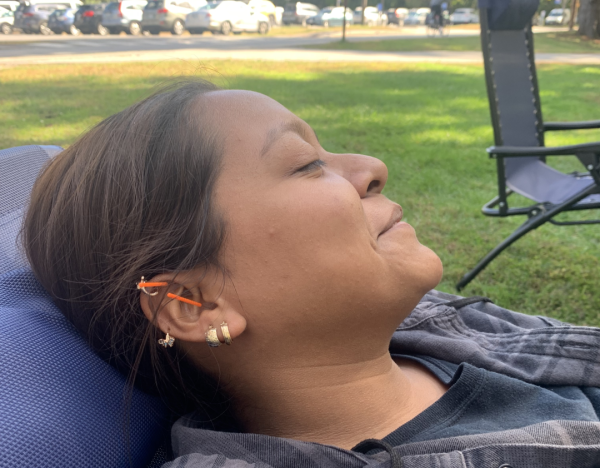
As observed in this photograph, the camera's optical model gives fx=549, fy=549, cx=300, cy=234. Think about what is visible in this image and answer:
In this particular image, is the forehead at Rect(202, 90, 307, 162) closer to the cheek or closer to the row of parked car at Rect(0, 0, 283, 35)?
the cheek

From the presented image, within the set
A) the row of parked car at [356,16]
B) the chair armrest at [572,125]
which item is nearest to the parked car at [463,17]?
the row of parked car at [356,16]

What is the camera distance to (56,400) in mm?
1179

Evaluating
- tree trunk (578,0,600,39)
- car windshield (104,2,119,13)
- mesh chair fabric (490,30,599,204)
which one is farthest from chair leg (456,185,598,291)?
car windshield (104,2,119,13)

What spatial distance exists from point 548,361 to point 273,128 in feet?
3.19

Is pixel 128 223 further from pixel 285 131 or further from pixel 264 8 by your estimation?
pixel 264 8

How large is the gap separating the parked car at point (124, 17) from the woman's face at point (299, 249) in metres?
25.1

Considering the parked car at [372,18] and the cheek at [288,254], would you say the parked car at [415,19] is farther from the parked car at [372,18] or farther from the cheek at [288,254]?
the cheek at [288,254]

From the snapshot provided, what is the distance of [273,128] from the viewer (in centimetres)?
135

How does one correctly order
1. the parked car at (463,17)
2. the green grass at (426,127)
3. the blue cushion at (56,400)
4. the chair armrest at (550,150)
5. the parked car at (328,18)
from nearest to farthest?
1. the blue cushion at (56,400)
2. the chair armrest at (550,150)
3. the green grass at (426,127)
4. the parked car at (328,18)
5. the parked car at (463,17)

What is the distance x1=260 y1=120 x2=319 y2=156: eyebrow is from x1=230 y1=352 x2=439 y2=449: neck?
0.53 meters

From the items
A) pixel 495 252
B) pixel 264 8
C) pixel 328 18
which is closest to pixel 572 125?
pixel 495 252

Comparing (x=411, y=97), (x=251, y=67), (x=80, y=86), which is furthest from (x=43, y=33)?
(x=411, y=97)

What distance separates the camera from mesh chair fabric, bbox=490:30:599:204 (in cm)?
410

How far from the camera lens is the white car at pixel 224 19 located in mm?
24859
